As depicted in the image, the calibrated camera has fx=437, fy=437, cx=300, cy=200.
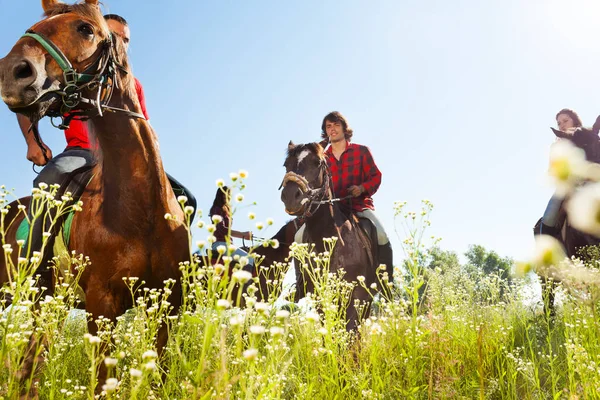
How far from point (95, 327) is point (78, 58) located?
214cm

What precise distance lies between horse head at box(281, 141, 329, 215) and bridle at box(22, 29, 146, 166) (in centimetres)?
276

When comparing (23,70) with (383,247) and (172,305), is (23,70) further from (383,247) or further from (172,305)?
(383,247)

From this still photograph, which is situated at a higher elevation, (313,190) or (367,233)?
(313,190)

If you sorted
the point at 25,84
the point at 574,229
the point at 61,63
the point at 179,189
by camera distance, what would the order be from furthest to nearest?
the point at 574,229 < the point at 179,189 < the point at 61,63 < the point at 25,84

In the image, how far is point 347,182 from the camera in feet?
25.3

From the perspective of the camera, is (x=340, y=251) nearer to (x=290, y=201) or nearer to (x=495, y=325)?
(x=290, y=201)

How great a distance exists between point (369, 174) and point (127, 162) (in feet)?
14.9

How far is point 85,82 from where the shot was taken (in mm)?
3432

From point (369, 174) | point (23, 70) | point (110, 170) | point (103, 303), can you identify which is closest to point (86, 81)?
point (23, 70)

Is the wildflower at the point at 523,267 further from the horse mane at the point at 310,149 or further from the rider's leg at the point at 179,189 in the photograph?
the horse mane at the point at 310,149

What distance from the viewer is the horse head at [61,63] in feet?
9.98

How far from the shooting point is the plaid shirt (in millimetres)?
7223

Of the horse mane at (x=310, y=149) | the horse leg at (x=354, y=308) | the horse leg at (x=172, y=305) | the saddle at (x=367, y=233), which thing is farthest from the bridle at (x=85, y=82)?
the saddle at (x=367, y=233)

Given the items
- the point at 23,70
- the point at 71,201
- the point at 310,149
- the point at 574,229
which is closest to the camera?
the point at 23,70
